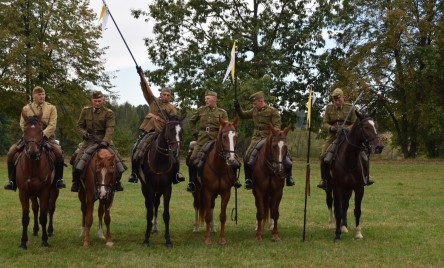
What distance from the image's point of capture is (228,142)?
34.8 ft

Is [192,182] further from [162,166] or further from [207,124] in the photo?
[207,124]

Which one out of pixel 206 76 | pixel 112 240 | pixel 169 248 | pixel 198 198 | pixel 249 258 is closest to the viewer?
pixel 249 258

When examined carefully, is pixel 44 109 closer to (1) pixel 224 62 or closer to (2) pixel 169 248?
(2) pixel 169 248

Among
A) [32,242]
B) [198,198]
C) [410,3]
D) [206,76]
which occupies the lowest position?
[32,242]

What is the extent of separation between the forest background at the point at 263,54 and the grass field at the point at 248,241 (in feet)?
48.3

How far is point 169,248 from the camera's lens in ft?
35.9

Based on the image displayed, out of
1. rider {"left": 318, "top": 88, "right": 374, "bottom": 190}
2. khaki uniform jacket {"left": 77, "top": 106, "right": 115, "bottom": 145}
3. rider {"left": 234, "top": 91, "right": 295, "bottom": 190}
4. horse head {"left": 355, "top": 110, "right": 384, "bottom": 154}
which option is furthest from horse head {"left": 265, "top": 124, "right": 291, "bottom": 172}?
khaki uniform jacket {"left": 77, "top": 106, "right": 115, "bottom": 145}

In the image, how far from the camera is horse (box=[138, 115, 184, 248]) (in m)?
10.7

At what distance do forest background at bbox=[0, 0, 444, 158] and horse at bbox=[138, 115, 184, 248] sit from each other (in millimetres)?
19814

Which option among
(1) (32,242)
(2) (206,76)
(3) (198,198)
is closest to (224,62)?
(2) (206,76)

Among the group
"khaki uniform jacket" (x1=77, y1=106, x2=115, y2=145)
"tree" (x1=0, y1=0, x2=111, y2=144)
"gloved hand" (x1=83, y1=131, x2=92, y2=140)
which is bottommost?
"gloved hand" (x1=83, y1=131, x2=92, y2=140)

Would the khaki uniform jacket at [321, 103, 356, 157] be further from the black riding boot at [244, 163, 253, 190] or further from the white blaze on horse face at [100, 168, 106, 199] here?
the white blaze on horse face at [100, 168, 106, 199]

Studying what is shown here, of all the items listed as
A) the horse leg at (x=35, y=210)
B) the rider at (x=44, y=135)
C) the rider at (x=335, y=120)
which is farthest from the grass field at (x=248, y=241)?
the rider at (x=335, y=120)

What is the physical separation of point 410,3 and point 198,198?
100ft
